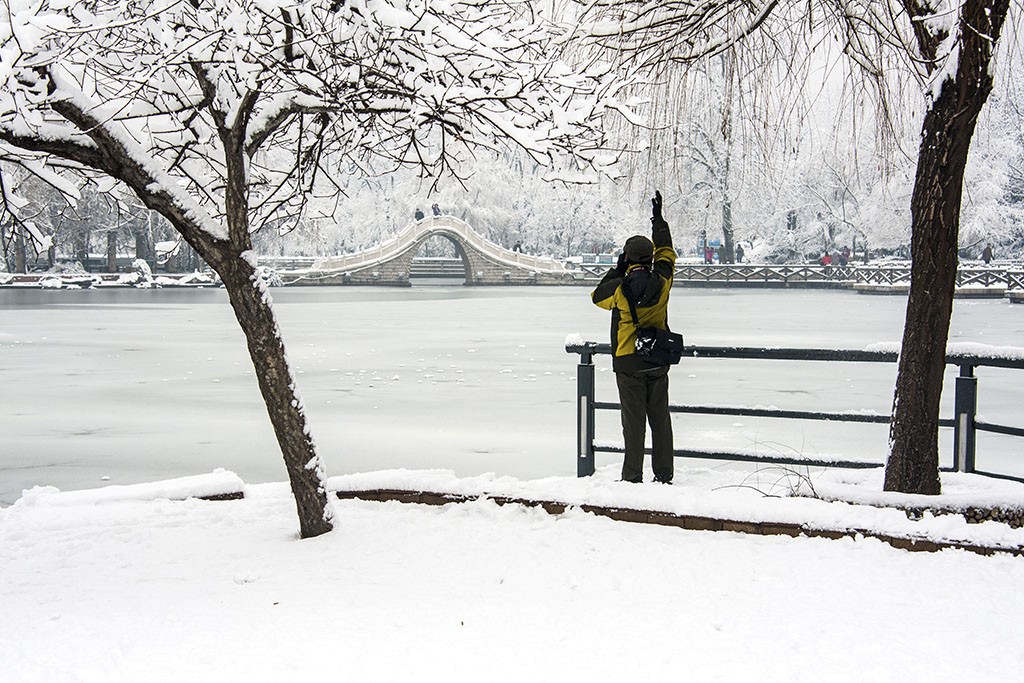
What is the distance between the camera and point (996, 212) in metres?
47.2

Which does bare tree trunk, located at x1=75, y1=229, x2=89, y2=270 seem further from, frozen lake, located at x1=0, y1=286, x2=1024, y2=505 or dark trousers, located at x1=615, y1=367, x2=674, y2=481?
dark trousers, located at x1=615, y1=367, x2=674, y2=481

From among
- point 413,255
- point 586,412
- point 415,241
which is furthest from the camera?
point 413,255

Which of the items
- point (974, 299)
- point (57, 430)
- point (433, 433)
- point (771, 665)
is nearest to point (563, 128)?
point (771, 665)

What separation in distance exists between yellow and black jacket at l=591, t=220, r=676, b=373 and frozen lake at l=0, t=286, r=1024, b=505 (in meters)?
2.28

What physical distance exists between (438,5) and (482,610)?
2875 mm

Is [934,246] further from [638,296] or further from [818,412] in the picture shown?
[638,296]

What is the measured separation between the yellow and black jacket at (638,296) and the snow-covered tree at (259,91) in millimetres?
771

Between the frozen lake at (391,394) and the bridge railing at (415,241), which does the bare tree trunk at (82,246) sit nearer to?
the bridge railing at (415,241)

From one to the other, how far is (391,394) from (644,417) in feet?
26.9

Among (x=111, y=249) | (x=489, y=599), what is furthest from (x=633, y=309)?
(x=111, y=249)

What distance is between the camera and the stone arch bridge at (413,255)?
6575 cm

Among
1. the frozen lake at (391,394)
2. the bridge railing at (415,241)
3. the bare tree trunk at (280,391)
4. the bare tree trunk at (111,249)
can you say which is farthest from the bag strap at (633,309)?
the bridge railing at (415,241)

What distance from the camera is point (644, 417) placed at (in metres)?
6.64

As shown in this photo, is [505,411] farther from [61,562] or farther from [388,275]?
[388,275]
